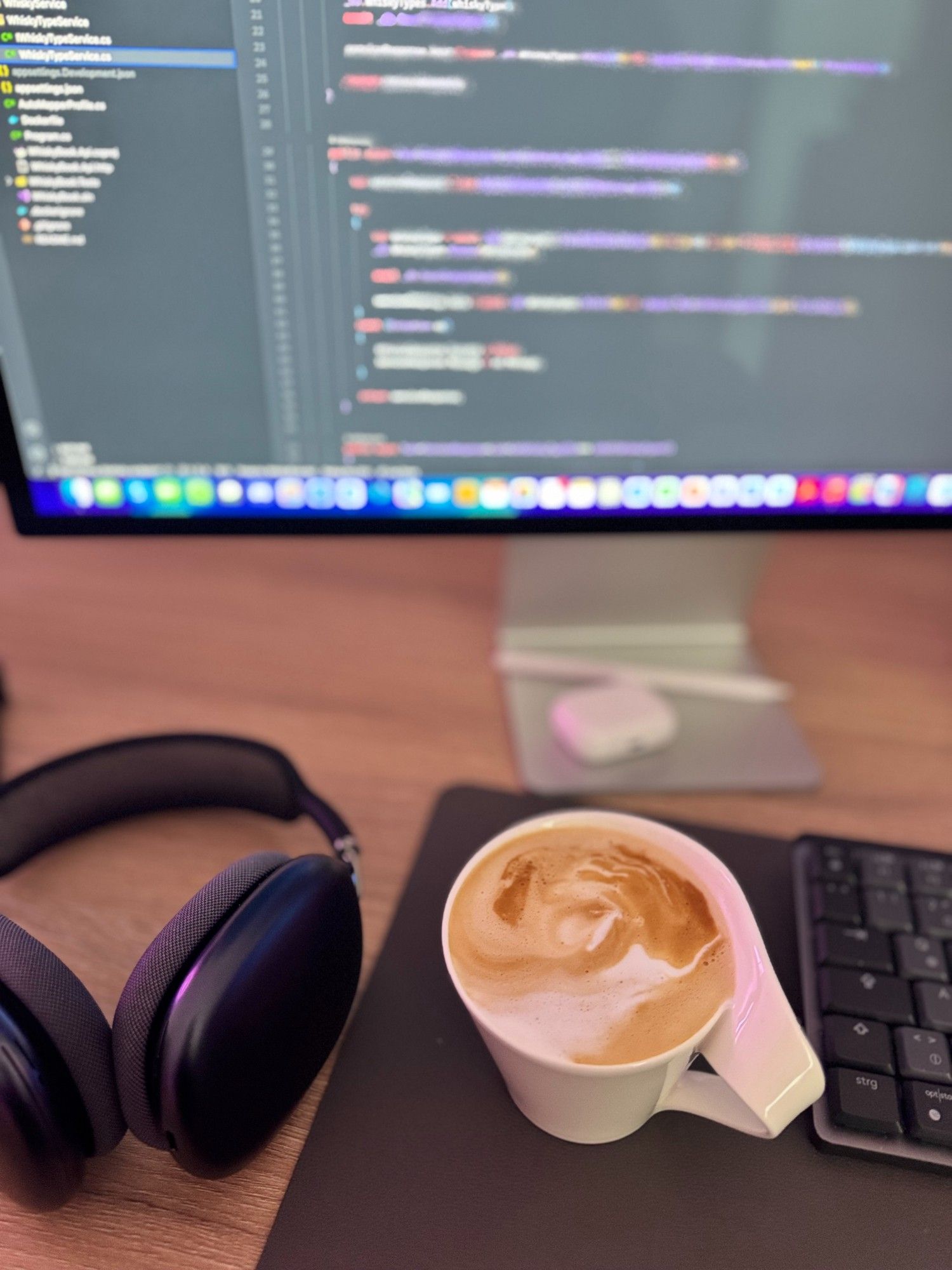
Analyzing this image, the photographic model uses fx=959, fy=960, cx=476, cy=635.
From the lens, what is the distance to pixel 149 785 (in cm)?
45

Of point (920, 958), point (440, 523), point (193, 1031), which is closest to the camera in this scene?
point (193, 1031)

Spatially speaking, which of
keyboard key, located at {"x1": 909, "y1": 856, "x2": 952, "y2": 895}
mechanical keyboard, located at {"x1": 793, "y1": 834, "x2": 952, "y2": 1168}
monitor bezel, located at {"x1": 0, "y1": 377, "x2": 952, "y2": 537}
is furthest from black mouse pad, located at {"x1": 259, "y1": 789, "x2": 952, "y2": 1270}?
monitor bezel, located at {"x1": 0, "y1": 377, "x2": 952, "y2": 537}

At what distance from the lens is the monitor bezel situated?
1.54ft

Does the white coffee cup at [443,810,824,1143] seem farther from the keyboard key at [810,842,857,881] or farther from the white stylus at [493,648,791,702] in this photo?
the white stylus at [493,648,791,702]

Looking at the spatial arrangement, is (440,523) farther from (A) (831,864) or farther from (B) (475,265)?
(A) (831,864)

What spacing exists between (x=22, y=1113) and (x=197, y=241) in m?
0.34

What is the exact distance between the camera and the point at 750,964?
31cm

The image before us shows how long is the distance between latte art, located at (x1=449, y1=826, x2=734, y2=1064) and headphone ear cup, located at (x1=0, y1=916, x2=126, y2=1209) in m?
0.12

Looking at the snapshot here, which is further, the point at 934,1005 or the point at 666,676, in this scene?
the point at 666,676

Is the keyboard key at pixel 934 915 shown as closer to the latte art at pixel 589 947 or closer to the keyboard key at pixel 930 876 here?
the keyboard key at pixel 930 876

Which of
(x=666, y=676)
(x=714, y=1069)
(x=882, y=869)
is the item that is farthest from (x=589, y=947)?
(x=666, y=676)

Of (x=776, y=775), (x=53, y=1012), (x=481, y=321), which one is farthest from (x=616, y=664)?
(x=53, y=1012)

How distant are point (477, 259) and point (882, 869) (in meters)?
0.32

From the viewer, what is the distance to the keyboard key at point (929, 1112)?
1.07ft
